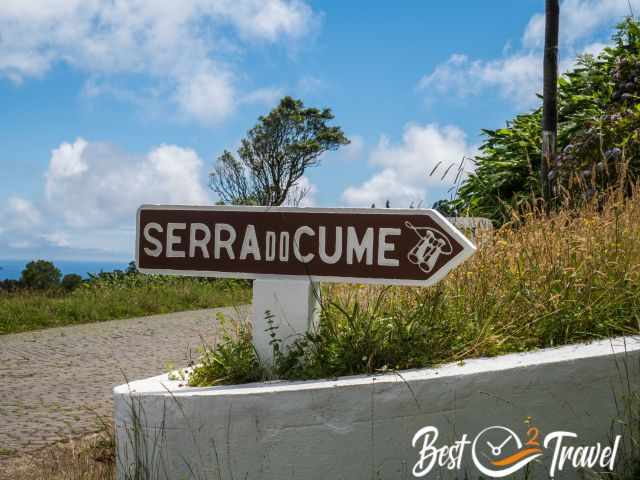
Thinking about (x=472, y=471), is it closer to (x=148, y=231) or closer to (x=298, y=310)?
(x=298, y=310)

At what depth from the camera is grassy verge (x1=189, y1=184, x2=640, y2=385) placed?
3934 mm

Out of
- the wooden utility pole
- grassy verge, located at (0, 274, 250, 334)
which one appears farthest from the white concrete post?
grassy verge, located at (0, 274, 250, 334)

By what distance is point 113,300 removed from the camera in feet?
48.3

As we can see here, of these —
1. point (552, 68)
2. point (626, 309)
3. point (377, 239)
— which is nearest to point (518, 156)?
point (552, 68)

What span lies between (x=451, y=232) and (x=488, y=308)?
0.83 meters

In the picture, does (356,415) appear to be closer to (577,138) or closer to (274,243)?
(274,243)

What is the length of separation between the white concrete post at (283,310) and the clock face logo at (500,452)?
3.72ft

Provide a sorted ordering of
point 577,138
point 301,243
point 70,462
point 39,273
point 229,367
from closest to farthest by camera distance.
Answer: point 301,243, point 229,367, point 70,462, point 577,138, point 39,273

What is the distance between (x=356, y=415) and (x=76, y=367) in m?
5.83

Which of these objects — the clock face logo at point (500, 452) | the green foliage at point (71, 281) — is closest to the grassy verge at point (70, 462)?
the clock face logo at point (500, 452)

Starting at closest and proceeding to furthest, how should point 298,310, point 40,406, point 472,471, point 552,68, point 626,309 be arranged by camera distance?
point 472,471 → point 298,310 → point 626,309 → point 40,406 → point 552,68

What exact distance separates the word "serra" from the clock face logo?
3.31 feet

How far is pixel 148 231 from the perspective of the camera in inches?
168

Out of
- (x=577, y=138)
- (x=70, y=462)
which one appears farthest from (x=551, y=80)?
(x=70, y=462)
